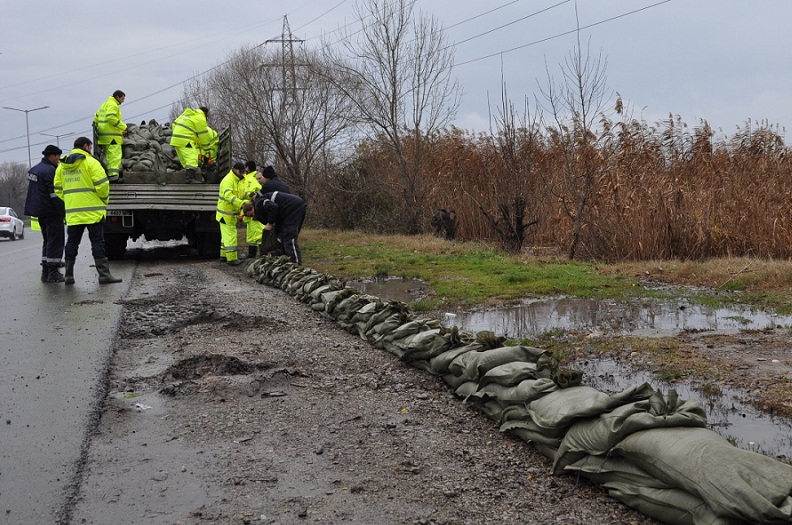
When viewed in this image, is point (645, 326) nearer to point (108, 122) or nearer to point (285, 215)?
point (285, 215)

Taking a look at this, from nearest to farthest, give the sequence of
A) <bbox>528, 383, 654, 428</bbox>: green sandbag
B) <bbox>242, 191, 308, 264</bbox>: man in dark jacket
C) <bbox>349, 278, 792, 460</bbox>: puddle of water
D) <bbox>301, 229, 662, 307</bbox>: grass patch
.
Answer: <bbox>528, 383, 654, 428</bbox>: green sandbag → <bbox>349, 278, 792, 460</bbox>: puddle of water → <bbox>301, 229, 662, 307</bbox>: grass patch → <bbox>242, 191, 308, 264</bbox>: man in dark jacket

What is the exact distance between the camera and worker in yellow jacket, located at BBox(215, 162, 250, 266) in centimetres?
1491

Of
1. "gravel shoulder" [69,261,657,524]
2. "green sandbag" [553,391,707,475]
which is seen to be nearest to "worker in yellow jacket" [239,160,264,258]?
"gravel shoulder" [69,261,657,524]

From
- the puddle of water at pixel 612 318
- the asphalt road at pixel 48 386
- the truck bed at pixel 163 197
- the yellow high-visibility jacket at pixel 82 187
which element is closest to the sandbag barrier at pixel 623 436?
the puddle of water at pixel 612 318

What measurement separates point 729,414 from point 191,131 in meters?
13.5

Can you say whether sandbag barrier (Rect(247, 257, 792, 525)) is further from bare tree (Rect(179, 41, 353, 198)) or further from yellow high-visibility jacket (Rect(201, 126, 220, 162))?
bare tree (Rect(179, 41, 353, 198))

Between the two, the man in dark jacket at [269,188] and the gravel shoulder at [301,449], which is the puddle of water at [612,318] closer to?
the gravel shoulder at [301,449]

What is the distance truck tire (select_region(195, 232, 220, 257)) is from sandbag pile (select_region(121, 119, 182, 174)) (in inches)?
56.7

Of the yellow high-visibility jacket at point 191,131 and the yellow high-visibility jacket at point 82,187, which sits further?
the yellow high-visibility jacket at point 191,131

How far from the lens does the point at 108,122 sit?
1622cm

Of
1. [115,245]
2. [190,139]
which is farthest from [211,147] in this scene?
[115,245]

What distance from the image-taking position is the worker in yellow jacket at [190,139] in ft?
54.2

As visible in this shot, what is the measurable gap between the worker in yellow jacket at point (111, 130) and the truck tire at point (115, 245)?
1.17m

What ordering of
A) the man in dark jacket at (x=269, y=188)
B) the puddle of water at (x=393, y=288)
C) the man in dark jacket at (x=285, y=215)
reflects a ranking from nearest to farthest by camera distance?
the puddle of water at (x=393, y=288) → the man in dark jacket at (x=285, y=215) → the man in dark jacket at (x=269, y=188)
